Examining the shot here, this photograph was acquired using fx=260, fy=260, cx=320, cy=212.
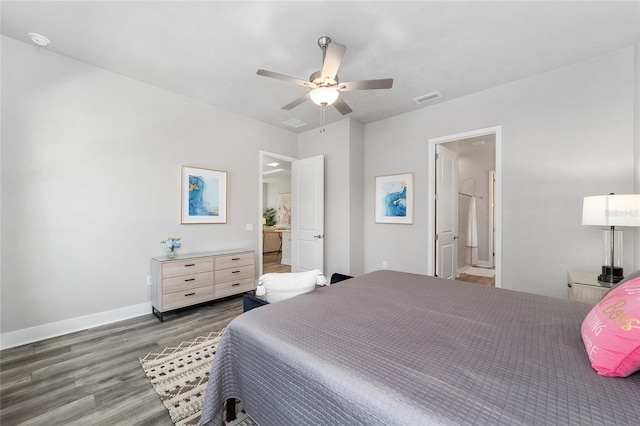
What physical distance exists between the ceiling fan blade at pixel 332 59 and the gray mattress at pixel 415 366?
1.74 metres

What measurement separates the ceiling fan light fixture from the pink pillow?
6.93 feet

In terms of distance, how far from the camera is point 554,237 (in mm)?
2861

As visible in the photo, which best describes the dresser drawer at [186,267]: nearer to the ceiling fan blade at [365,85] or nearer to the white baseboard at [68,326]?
the white baseboard at [68,326]

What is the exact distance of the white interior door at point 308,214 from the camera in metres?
4.39

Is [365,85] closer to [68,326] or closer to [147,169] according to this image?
[147,169]

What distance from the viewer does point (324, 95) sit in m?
2.24

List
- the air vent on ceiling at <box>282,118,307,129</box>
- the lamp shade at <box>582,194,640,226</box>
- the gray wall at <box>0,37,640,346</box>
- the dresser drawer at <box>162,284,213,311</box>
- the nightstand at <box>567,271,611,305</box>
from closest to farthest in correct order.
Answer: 1. the lamp shade at <box>582,194,640,226</box>
2. the nightstand at <box>567,271,611,305</box>
3. the gray wall at <box>0,37,640,346</box>
4. the dresser drawer at <box>162,284,213,311</box>
5. the air vent on ceiling at <box>282,118,307,129</box>

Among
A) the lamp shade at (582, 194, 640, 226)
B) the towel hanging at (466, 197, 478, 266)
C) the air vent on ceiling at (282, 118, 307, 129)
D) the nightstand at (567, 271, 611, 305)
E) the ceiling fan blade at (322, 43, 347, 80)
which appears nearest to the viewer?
the ceiling fan blade at (322, 43, 347, 80)

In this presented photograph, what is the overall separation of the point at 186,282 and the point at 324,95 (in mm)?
2670

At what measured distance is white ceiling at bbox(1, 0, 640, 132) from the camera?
6.60ft

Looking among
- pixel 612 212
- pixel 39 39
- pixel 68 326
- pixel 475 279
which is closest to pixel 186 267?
pixel 68 326

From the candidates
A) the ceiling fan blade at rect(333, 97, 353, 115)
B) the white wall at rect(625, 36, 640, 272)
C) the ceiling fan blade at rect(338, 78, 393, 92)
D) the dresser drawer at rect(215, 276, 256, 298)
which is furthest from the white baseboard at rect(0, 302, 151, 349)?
the white wall at rect(625, 36, 640, 272)

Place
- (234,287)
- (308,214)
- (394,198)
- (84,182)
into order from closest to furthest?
(84,182) → (234,287) → (394,198) → (308,214)

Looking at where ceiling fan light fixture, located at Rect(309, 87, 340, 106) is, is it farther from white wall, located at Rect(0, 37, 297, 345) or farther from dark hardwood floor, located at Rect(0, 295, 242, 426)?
dark hardwood floor, located at Rect(0, 295, 242, 426)
